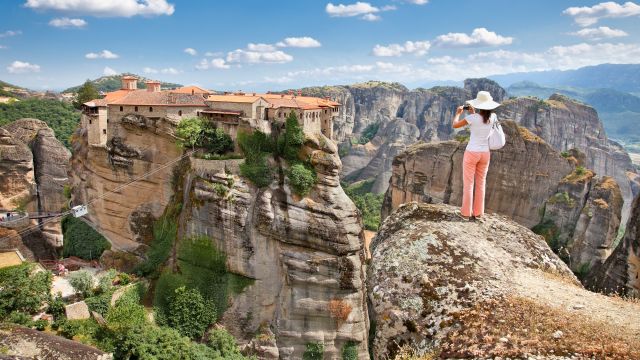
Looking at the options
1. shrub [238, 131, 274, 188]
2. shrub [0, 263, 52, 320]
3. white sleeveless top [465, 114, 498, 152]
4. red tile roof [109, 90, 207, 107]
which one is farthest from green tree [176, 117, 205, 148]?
white sleeveless top [465, 114, 498, 152]

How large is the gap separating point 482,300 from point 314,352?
2611 centimetres

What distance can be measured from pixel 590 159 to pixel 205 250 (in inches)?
3422

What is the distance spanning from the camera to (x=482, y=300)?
5.88 metres

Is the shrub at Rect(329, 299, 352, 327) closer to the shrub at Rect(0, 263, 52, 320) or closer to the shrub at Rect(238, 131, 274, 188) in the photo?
the shrub at Rect(238, 131, 274, 188)

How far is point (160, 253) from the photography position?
112 ft

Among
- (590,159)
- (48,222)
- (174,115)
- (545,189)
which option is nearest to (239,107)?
(174,115)

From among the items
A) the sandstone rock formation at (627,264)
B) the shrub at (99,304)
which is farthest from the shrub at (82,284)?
the sandstone rock formation at (627,264)

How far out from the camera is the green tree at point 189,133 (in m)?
33.6

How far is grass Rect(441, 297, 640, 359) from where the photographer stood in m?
4.77

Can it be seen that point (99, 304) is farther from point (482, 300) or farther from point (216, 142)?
point (482, 300)

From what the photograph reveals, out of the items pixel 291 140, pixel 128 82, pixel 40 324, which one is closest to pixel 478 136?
pixel 291 140

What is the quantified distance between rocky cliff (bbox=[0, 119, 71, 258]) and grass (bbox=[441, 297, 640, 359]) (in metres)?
45.2

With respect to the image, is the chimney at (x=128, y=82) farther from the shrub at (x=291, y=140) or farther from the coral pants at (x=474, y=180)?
the coral pants at (x=474, y=180)

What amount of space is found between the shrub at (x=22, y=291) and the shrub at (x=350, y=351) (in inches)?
720
